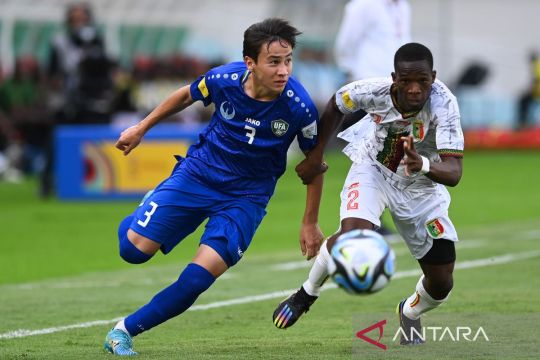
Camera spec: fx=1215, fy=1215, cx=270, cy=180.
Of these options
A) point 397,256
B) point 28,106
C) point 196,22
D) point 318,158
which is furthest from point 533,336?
point 196,22

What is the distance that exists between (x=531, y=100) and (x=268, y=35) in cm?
2751

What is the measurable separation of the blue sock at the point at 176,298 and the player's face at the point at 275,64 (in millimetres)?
1221

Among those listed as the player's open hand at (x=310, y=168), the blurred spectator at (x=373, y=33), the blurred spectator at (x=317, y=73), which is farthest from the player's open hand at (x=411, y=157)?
the blurred spectator at (x=317, y=73)

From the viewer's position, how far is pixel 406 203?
25.6 feet

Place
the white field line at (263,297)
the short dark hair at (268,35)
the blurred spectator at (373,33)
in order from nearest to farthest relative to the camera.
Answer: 1. the short dark hair at (268,35)
2. the white field line at (263,297)
3. the blurred spectator at (373,33)

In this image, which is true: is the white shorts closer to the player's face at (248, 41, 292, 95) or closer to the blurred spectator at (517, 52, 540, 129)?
the player's face at (248, 41, 292, 95)

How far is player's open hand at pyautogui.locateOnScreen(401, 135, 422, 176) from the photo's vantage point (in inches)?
270

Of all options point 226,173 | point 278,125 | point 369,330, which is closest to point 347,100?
point 278,125

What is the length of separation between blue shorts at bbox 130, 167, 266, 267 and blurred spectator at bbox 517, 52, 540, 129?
27.0m

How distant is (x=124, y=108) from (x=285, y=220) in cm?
653

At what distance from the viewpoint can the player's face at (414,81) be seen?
7281 mm

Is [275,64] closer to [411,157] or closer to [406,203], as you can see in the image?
[411,157]

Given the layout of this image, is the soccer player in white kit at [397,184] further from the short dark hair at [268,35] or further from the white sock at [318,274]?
the short dark hair at [268,35]

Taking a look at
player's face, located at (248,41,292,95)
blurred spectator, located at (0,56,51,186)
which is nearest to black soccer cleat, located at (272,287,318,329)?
player's face, located at (248,41,292,95)
